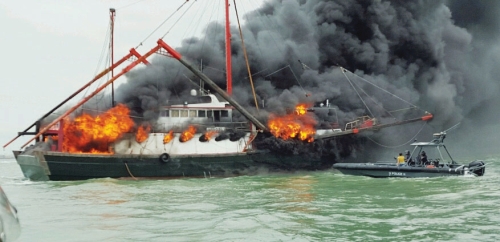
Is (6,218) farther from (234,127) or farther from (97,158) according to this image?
(234,127)

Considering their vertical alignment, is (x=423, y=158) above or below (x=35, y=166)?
below

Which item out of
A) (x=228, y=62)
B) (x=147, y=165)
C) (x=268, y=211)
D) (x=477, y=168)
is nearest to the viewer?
(x=268, y=211)

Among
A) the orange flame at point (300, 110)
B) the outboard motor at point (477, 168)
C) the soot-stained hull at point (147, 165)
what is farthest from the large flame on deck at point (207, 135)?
the outboard motor at point (477, 168)

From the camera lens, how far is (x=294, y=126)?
37.5 m

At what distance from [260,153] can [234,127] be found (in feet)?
12.4

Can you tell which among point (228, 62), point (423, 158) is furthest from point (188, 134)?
point (423, 158)

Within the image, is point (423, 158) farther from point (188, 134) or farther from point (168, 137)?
point (168, 137)

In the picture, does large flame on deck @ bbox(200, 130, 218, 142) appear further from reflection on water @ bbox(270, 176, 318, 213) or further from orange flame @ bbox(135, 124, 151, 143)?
reflection on water @ bbox(270, 176, 318, 213)

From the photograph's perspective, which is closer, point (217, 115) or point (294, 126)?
point (294, 126)

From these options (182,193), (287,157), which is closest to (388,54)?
(287,157)

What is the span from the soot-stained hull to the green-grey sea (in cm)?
268

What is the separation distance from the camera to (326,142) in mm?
38812

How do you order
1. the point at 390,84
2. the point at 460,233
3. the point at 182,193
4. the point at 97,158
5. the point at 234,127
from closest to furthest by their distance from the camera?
the point at 460,233
the point at 182,193
the point at 97,158
the point at 234,127
the point at 390,84

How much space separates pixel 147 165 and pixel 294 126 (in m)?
12.4
